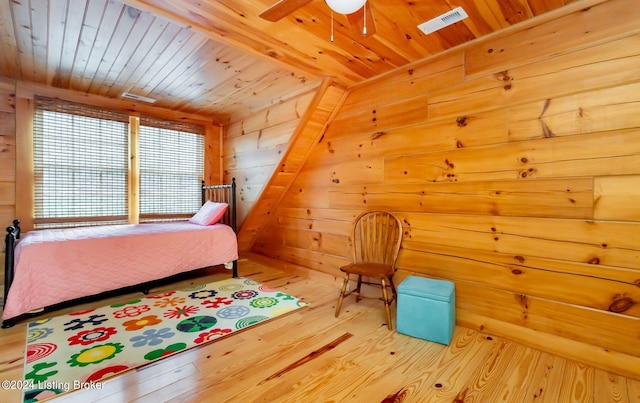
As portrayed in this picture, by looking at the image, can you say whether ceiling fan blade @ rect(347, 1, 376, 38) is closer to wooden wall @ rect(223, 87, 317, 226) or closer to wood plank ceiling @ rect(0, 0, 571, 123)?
wood plank ceiling @ rect(0, 0, 571, 123)

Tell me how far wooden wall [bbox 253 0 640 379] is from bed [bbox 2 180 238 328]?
1939mm

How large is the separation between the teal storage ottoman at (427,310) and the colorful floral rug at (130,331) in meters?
0.96

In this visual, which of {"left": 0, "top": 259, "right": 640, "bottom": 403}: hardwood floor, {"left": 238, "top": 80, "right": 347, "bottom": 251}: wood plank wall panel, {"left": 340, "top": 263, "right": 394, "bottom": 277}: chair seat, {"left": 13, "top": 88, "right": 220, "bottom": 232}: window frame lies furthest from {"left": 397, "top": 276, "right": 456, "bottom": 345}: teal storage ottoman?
{"left": 13, "top": 88, "right": 220, "bottom": 232}: window frame

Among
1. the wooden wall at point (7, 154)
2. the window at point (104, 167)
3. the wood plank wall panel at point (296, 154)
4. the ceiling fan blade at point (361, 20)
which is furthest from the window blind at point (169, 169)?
the ceiling fan blade at point (361, 20)

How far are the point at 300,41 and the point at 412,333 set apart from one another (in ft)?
7.23

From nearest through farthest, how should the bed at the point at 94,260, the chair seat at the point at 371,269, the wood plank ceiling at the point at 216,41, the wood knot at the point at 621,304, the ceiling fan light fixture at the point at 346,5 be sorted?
the ceiling fan light fixture at the point at 346,5, the wood knot at the point at 621,304, the wood plank ceiling at the point at 216,41, the bed at the point at 94,260, the chair seat at the point at 371,269

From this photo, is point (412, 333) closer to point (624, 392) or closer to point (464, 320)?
point (464, 320)

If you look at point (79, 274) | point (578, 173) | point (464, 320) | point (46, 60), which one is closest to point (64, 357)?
point (79, 274)

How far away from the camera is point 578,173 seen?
1636mm

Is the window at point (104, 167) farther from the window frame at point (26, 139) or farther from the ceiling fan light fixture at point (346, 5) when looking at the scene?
the ceiling fan light fixture at point (346, 5)

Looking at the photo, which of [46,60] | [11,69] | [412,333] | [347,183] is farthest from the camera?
[347,183]

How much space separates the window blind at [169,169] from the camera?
3711 mm

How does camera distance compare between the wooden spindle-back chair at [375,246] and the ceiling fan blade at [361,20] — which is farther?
the wooden spindle-back chair at [375,246]

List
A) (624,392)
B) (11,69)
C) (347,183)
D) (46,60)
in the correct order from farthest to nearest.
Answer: (347,183), (11,69), (46,60), (624,392)
